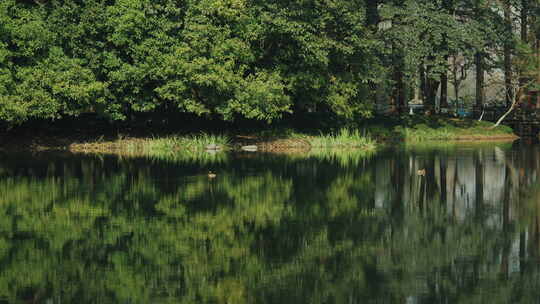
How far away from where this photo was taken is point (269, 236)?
1733 cm

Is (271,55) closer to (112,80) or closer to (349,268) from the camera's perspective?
(112,80)

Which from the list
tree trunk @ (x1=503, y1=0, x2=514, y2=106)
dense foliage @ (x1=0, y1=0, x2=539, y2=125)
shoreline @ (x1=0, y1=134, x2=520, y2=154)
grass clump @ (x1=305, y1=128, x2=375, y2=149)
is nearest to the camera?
dense foliage @ (x1=0, y1=0, x2=539, y2=125)

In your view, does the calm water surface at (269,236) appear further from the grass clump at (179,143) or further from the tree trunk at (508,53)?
the tree trunk at (508,53)

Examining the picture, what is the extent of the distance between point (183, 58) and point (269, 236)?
29390mm

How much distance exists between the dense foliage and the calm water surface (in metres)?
12.6


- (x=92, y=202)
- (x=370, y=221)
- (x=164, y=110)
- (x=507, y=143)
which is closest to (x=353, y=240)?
(x=370, y=221)

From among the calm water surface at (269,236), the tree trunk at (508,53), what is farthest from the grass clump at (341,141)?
the calm water surface at (269,236)

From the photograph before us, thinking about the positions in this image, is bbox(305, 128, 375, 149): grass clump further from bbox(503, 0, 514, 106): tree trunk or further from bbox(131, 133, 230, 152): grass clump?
bbox(503, 0, 514, 106): tree trunk

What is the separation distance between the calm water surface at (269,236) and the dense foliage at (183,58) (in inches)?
497

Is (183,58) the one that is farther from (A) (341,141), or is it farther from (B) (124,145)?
(A) (341,141)

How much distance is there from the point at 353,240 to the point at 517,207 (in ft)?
23.6

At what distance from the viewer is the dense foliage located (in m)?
43.8

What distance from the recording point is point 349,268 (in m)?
14.0

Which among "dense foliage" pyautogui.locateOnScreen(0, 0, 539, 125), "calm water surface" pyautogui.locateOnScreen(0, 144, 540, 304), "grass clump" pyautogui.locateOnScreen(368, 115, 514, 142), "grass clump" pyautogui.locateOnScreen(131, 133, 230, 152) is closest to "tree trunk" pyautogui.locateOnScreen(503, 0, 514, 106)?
"grass clump" pyautogui.locateOnScreen(368, 115, 514, 142)
